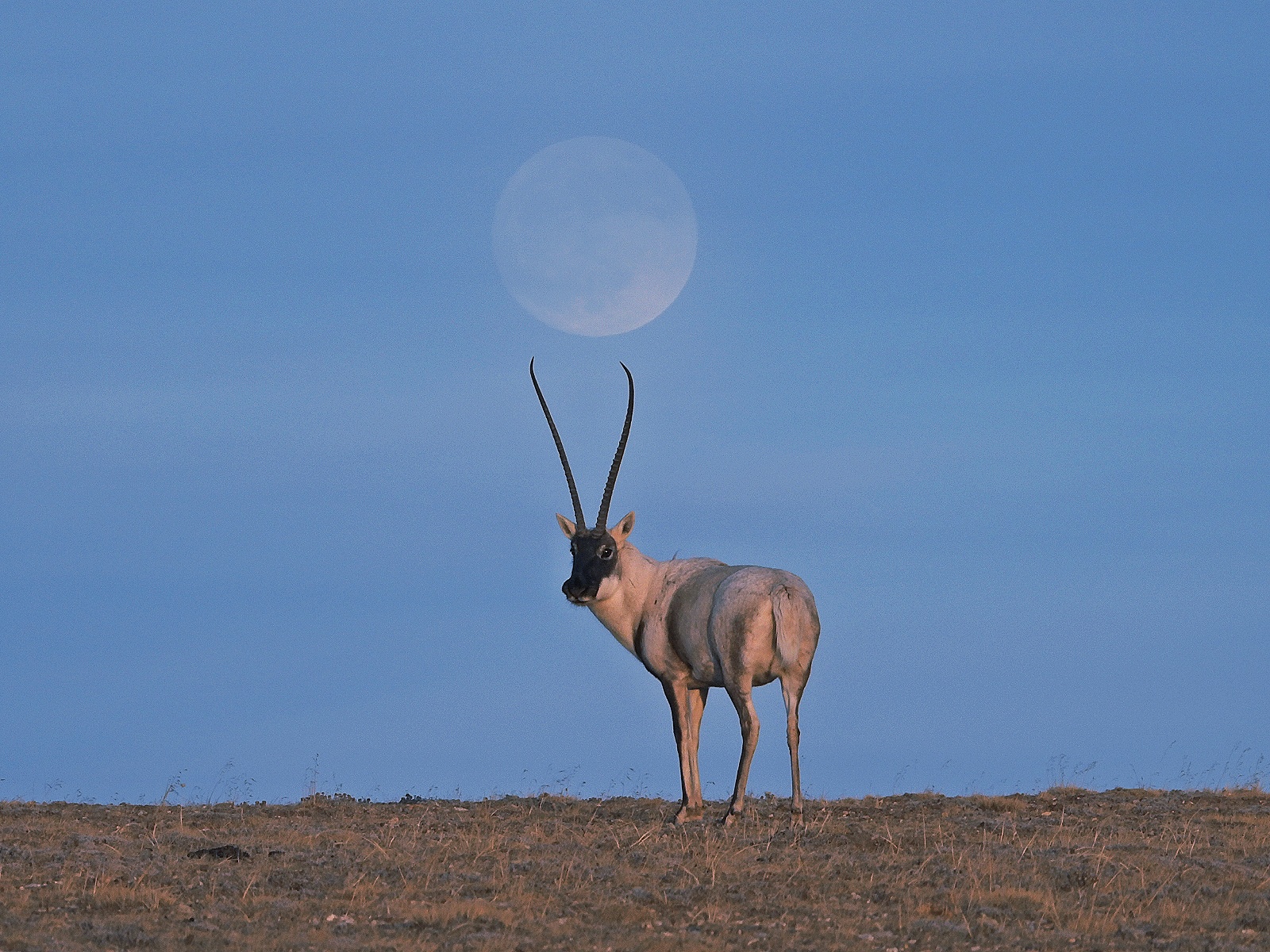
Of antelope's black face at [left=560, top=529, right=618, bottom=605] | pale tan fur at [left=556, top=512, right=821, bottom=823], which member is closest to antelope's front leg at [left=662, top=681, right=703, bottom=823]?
pale tan fur at [left=556, top=512, right=821, bottom=823]

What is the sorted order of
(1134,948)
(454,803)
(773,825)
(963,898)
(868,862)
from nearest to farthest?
(1134,948), (963,898), (868,862), (773,825), (454,803)

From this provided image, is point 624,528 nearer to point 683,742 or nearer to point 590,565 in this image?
point 590,565

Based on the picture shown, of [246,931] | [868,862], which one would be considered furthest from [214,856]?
[868,862]

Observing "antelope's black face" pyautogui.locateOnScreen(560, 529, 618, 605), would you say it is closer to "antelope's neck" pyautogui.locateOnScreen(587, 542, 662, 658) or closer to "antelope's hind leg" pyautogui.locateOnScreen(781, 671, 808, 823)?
"antelope's neck" pyautogui.locateOnScreen(587, 542, 662, 658)

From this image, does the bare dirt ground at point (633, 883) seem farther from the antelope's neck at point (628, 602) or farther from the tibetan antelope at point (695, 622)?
the antelope's neck at point (628, 602)

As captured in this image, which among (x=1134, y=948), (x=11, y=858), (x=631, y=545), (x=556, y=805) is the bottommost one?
(x=1134, y=948)

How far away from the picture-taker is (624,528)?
72.2 ft

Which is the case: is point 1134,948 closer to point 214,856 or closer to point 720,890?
point 720,890

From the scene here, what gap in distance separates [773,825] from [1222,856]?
5.33 metres

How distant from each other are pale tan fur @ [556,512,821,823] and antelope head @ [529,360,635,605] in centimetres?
4

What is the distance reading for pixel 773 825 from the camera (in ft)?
62.3

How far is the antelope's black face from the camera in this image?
21.4 m

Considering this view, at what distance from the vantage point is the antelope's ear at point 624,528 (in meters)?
21.9

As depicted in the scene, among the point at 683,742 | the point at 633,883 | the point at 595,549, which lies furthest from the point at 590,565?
the point at 633,883
